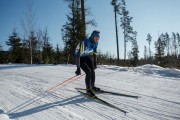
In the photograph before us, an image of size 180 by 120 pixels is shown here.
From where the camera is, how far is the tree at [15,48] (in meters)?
36.6

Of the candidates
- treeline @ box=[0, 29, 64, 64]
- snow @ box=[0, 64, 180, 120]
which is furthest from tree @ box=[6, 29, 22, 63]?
snow @ box=[0, 64, 180, 120]

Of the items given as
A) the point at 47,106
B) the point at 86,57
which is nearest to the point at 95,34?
the point at 86,57

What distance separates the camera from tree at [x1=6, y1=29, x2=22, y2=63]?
1439 inches

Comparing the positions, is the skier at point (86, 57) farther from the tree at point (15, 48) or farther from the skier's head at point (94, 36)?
the tree at point (15, 48)

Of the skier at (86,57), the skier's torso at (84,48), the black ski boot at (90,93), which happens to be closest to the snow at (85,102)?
the black ski boot at (90,93)

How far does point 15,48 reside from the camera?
37.9m

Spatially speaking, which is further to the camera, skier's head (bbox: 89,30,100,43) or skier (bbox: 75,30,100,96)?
skier's head (bbox: 89,30,100,43)

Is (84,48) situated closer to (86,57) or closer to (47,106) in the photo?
(86,57)

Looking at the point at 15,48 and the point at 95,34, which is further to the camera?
the point at 15,48

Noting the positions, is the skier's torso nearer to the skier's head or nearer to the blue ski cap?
the skier's head

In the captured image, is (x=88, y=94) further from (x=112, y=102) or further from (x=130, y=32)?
(x=130, y=32)

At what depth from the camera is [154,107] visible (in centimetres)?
510

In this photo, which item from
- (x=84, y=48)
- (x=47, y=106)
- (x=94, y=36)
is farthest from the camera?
(x=94, y=36)

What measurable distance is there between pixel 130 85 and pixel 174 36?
86.6 metres
